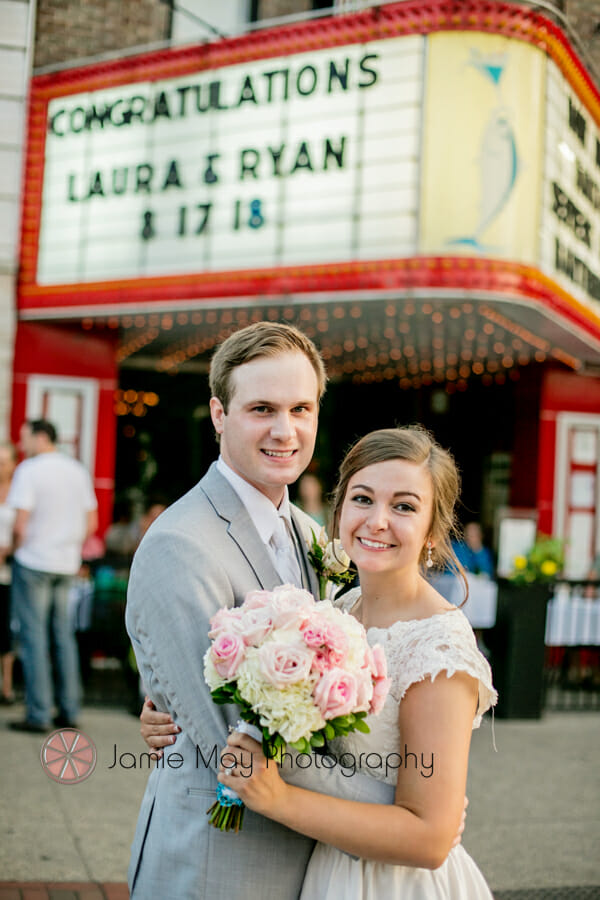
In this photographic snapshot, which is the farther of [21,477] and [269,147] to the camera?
[269,147]

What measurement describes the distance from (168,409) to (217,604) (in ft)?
40.7

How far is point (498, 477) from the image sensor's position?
516 inches

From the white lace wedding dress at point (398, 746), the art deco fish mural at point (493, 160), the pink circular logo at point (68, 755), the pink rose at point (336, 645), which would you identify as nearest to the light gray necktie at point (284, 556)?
the white lace wedding dress at point (398, 746)

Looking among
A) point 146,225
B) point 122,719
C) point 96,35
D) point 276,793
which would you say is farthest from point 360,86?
point 276,793

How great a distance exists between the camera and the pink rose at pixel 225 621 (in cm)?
188

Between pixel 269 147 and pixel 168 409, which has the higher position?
pixel 269 147

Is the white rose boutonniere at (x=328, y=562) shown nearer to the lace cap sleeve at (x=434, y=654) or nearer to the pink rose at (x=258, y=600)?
the lace cap sleeve at (x=434, y=654)

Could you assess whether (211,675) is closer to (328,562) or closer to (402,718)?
(402,718)

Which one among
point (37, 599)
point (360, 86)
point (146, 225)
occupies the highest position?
point (360, 86)

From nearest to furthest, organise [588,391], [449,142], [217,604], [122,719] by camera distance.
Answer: [217,604], [122,719], [449,142], [588,391]

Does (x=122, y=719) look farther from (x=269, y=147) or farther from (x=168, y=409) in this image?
(x=168, y=409)

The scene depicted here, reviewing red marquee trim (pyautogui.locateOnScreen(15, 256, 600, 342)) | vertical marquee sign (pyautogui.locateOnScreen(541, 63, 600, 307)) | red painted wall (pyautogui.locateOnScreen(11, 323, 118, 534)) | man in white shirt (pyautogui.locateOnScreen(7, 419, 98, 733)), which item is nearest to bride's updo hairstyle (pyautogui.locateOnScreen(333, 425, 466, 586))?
man in white shirt (pyautogui.locateOnScreen(7, 419, 98, 733))

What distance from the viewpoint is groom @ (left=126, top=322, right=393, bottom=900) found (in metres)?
2.07

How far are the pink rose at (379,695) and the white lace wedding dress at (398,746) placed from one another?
0.59 ft
